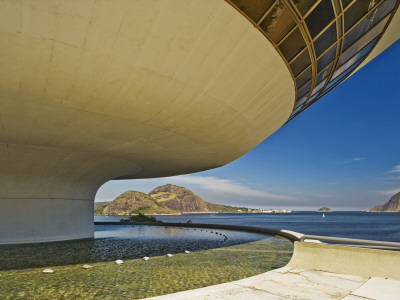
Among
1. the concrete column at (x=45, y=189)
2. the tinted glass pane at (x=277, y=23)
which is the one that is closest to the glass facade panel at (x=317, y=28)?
the tinted glass pane at (x=277, y=23)

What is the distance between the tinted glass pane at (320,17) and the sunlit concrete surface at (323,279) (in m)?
5.78

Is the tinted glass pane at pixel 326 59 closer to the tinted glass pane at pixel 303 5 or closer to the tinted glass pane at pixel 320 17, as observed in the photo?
the tinted glass pane at pixel 320 17

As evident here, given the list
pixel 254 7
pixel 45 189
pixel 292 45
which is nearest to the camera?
pixel 254 7

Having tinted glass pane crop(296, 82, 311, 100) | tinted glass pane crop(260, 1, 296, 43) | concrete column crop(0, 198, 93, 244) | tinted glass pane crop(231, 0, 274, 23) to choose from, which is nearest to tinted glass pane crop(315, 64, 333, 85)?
tinted glass pane crop(296, 82, 311, 100)

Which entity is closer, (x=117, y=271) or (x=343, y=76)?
(x=117, y=271)

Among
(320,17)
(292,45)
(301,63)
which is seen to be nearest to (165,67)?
(292,45)

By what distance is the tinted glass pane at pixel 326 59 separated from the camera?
912cm

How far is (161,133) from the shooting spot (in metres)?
11.9

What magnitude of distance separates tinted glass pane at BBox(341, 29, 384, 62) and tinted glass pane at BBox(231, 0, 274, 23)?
469cm

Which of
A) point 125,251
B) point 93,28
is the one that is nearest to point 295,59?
point 93,28

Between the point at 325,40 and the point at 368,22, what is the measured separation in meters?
1.47

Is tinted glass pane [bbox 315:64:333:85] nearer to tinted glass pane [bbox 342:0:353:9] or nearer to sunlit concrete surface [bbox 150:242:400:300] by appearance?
tinted glass pane [bbox 342:0:353:9]

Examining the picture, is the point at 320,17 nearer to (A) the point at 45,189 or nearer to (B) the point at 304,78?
(B) the point at 304,78

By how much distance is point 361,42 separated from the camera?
376 inches
